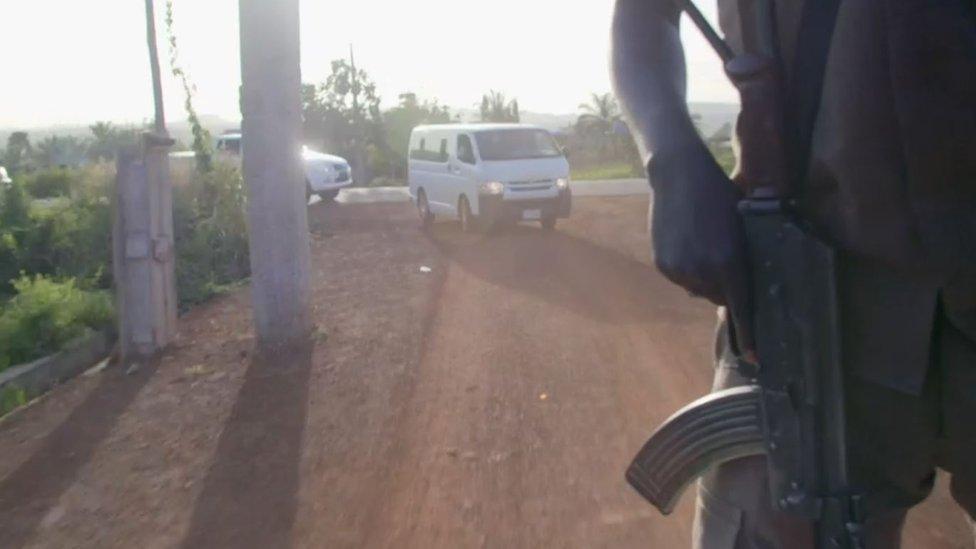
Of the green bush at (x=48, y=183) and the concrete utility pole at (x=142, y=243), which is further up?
the concrete utility pole at (x=142, y=243)

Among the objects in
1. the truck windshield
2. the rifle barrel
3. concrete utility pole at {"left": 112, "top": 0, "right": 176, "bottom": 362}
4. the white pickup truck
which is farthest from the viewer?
the white pickup truck

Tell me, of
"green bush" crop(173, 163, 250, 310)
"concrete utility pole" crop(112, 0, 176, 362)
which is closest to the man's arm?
"concrete utility pole" crop(112, 0, 176, 362)

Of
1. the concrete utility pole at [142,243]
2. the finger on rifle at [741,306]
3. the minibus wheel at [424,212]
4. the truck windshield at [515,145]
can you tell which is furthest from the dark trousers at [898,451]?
the minibus wheel at [424,212]

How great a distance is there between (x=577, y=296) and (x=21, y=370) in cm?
448

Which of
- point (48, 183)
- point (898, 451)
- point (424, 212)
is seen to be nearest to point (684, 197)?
point (898, 451)

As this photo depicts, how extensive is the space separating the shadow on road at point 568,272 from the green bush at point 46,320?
11.9 feet

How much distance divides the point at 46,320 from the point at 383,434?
4232 millimetres

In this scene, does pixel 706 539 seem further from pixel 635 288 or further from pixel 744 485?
pixel 635 288

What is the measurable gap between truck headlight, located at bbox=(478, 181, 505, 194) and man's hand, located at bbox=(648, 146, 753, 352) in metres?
15.3

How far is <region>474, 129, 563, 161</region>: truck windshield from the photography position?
1781 cm

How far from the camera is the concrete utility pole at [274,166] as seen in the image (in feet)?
24.0

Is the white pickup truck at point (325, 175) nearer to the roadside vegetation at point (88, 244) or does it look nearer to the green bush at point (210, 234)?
the roadside vegetation at point (88, 244)

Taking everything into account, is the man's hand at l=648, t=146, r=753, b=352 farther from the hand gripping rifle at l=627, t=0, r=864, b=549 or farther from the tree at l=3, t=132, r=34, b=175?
the tree at l=3, t=132, r=34, b=175

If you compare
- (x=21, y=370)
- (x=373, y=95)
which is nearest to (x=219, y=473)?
(x=21, y=370)
